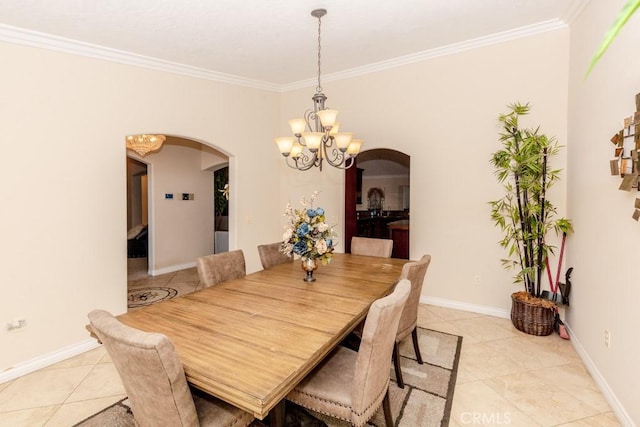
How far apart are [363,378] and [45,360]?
10.1ft

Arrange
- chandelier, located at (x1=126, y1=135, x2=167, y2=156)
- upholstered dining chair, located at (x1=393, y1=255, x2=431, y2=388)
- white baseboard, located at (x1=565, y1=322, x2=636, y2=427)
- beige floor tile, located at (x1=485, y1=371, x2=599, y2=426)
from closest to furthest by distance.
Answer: white baseboard, located at (x1=565, y1=322, x2=636, y2=427)
beige floor tile, located at (x1=485, y1=371, x2=599, y2=426)
upholstered dining chair, located at (x1=393, y1=255, x2=431, y2=388)
chandelier, located at (x1=126, y1=135, x2=167, y2=156)

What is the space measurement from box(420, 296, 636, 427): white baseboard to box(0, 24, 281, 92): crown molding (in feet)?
13.2

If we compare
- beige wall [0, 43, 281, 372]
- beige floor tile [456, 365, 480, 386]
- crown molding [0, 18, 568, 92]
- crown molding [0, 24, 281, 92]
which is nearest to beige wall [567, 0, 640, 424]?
crown molding [0, 18, 568, 92]

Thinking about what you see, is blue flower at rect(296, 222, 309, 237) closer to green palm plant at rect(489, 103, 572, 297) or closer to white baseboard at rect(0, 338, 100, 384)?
green palm plant at rect(489, 103, 572, 297)

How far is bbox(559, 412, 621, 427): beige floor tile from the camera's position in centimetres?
206

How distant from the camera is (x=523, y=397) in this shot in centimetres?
232

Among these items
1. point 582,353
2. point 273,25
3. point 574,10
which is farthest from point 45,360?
point 574,10

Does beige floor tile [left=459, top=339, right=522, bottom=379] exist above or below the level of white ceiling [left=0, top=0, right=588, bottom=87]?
below

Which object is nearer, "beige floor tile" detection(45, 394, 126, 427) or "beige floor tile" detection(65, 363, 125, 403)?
"beige floor tile" detection(45, 394, 126, 427)

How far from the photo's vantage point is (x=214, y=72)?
4.25m

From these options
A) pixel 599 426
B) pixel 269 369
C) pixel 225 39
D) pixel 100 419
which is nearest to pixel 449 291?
pixel 599 426

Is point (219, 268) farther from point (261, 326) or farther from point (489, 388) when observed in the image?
point (489, 388)

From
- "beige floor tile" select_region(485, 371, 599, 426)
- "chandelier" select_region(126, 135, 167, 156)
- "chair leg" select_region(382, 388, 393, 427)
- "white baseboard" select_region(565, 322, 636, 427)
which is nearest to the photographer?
"chair leg" select_region(382, 388, 393, 427)

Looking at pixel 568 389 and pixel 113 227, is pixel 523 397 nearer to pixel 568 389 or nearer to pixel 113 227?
pixel 568 389
